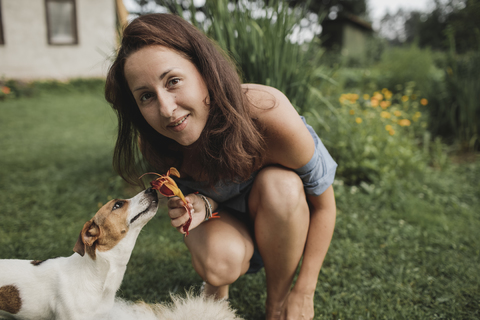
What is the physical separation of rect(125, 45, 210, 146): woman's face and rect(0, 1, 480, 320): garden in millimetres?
923

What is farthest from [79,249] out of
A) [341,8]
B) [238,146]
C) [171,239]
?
[341,8]

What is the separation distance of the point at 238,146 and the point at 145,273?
41.7 inches

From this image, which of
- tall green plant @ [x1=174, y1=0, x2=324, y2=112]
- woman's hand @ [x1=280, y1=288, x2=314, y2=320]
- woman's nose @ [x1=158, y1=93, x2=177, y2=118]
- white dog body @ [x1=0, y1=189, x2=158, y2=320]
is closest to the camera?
woman's nose @ [x1=158, y1=93, x2=177, y2=118]

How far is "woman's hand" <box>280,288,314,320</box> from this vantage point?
4.94 ft

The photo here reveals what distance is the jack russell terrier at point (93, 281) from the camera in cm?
138

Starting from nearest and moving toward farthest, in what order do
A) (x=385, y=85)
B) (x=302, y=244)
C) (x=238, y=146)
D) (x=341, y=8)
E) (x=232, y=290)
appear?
(x=238, y=146) → (x=302, y=244) → (x=232, y=290) → (x=385, y=85) → (x=341, y=8)

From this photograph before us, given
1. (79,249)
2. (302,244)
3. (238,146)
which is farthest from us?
(302,244)

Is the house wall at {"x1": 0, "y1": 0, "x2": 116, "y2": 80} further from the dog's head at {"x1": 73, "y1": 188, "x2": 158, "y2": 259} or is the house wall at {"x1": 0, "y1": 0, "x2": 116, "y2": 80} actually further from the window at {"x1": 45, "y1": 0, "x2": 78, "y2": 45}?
the dog's head at {"x1": 73, "y1": 188, "x2": 158, "y2": 259}

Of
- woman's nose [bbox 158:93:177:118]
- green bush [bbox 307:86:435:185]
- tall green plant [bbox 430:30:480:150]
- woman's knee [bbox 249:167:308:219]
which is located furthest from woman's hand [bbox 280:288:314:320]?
tall green plant [bbox 430:30:480:150]

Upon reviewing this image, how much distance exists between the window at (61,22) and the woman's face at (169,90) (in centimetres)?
1053

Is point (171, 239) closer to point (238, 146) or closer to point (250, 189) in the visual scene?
point (250, 189)

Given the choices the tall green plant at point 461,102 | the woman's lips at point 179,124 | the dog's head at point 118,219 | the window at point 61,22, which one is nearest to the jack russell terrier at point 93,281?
the dog's head at point 118,219

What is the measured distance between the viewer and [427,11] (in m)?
23.5

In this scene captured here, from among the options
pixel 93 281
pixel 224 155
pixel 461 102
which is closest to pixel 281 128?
pixel 224 155
